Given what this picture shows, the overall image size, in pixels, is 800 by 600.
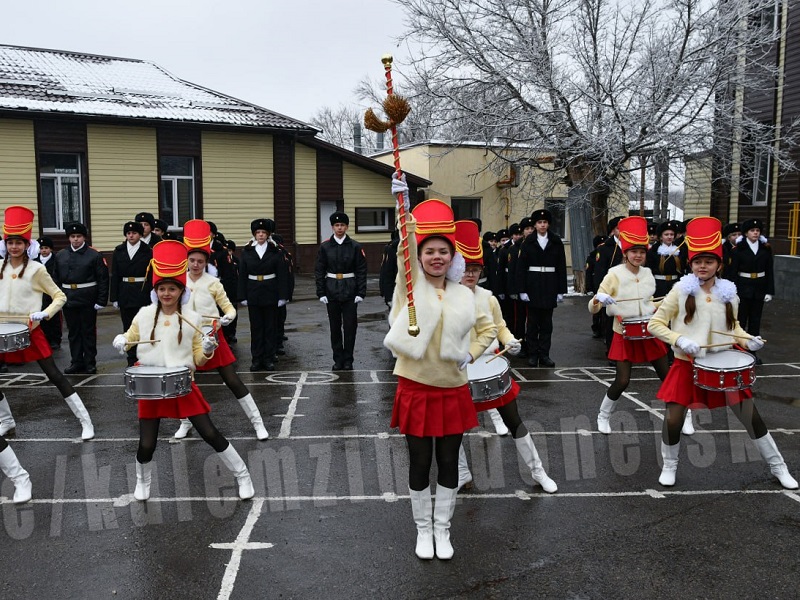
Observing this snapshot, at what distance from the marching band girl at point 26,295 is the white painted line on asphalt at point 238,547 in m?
2.69

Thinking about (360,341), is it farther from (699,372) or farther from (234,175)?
(234,175)

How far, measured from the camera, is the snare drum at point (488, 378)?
5.13m

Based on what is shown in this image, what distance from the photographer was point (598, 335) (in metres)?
13.8

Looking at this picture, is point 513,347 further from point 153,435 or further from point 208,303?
point 208,303

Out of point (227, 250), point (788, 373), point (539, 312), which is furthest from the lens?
point (227, 250)

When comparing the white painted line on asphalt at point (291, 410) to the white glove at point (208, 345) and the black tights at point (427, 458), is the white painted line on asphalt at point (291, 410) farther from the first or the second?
the black tights at point (427, 458)

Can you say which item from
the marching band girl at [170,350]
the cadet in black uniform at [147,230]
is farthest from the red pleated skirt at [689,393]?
the cadet in black uniform at [147,230]

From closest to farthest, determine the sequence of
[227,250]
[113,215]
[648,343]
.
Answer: [648,343], [227,250], [113,215]

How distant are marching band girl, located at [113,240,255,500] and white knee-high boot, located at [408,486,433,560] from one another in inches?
63.9

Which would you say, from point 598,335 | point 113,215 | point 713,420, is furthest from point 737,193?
point 113,215

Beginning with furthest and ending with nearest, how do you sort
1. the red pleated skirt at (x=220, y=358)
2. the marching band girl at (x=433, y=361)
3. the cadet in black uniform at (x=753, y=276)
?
the cadet in black uniform at (x=753, y=276), the red pleated skirt at (x=220, y=358), the marching band girl at (x=433, y=361)

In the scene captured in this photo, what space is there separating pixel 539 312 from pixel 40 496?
769 centimetres

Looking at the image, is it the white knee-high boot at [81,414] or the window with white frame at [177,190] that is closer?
the white knee-high boot at [81,414]

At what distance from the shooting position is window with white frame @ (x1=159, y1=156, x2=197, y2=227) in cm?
2252
